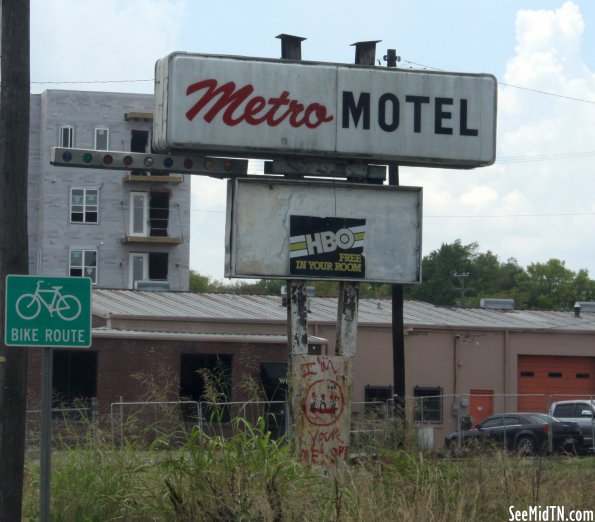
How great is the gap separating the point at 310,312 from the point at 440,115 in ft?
93.8

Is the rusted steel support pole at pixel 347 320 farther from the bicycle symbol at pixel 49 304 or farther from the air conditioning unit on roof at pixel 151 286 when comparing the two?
the air conditioning unit on roof at pixel 151 286

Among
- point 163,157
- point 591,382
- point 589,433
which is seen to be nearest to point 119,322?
point 589,433

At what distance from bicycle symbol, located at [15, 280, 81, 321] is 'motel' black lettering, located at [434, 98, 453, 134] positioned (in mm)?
7547

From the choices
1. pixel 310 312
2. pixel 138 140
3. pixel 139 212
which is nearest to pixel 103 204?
pixel 139 212

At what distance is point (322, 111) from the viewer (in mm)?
15492

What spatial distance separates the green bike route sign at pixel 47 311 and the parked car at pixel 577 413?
2678 centimetres

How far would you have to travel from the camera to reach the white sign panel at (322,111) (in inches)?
594

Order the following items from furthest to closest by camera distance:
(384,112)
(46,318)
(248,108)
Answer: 1. (384,112)
2. (248,108)
3. (46,318)

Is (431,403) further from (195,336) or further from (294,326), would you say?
(294,326)

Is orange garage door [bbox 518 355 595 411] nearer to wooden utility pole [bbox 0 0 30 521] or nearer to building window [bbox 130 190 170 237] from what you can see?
building window [bbox 130 190 170 237]

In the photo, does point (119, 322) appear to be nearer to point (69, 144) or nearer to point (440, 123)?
point (440, 123)

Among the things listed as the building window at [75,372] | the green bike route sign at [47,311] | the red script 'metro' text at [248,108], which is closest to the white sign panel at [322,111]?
the red script 'metro' text at [248,108]

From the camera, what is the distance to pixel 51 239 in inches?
2906

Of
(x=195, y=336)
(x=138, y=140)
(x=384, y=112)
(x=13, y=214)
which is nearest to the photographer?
(x=13, y=214)
